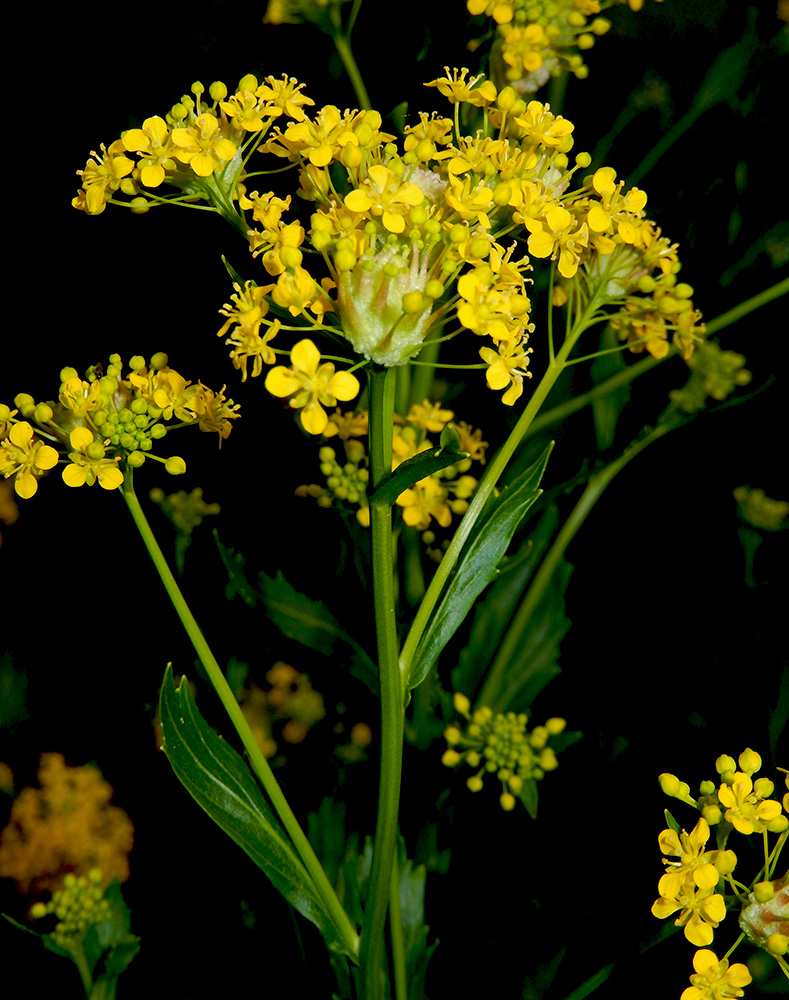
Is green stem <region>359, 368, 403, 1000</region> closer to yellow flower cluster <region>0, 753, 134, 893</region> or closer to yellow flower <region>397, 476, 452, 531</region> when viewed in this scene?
yellow flower <region>397, 476, 452, 531</region>

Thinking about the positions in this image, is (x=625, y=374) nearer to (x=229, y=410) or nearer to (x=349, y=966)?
(x=229, y=410)

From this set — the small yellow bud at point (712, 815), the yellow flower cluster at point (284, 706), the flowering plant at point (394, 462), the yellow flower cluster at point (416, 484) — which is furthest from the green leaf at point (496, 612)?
the small yellow bud at point (712, 815)

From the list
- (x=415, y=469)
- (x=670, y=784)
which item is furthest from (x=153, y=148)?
(x=670, y=784)

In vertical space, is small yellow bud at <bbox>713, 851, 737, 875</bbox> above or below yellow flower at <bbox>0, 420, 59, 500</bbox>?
below

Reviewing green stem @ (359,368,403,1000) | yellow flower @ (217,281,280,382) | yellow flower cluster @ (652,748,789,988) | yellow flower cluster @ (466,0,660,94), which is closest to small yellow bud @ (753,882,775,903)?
yellow flower cluster @ (652,748,789,988)

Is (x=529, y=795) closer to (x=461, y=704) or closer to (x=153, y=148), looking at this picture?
(x=461, y=704)

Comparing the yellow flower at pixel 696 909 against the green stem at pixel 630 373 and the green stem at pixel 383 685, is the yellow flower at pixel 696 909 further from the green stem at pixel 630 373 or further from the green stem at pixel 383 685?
the green stem at pixel 630 373
